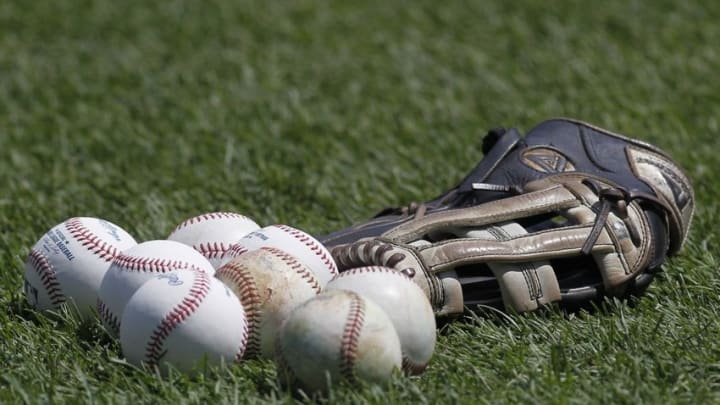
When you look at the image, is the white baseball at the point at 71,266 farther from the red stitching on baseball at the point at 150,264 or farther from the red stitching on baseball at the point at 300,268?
the red stitching on baseball at the point at 300,268

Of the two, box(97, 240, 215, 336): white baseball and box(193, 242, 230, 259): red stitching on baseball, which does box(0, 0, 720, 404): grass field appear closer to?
box(97, 240, 215, 336): white baseball

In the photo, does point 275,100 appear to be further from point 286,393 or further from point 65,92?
point 286,393

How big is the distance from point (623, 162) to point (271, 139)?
2.74 meters

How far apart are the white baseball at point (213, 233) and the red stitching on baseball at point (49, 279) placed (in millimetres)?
468

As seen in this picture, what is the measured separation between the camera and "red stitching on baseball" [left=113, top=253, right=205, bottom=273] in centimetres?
381

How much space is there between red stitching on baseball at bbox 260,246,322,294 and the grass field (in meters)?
0.33

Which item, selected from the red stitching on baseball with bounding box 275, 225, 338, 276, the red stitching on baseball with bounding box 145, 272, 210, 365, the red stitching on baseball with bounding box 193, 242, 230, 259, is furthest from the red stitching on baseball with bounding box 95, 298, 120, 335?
the red stitching on baseball with bounding box 275, 225, 338, 276

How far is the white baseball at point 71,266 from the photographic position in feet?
13.2

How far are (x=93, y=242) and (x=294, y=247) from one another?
28.5 inches

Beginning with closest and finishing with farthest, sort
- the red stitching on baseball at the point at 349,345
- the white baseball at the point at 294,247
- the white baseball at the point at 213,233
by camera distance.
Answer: the red stitching on baseball at the point at 349,345, the white baseball at the point at 294,247, the white baseball at the point at 213,233

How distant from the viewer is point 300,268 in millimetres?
3791

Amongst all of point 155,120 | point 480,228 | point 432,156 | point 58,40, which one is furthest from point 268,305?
point 58,40

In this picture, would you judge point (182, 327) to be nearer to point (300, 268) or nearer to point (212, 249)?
point (300, 268)

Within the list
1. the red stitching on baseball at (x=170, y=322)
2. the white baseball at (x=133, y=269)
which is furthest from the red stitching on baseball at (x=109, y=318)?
the red stitching on baseball at (x=170, y=322)
